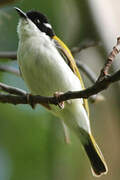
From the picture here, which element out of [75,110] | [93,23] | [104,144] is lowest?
[104,144]

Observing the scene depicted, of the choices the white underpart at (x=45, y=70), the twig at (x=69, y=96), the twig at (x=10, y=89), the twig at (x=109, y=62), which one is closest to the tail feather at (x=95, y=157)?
the white underpart at (x=45, y=70)

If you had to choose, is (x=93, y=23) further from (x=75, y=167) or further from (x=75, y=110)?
(x=75, y=167)

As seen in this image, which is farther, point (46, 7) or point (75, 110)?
point (46, 7)

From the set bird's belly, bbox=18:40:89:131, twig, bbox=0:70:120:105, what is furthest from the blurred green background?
twig, bbox=0:70:120:105

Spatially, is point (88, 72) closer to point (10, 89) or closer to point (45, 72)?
point (45, 72)

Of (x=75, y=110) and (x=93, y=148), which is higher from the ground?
(x=75, y=110)

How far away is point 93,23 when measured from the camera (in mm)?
4348

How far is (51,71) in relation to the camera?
3.43m

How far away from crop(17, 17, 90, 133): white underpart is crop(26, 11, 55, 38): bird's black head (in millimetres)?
117

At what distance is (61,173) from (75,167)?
0.58ft

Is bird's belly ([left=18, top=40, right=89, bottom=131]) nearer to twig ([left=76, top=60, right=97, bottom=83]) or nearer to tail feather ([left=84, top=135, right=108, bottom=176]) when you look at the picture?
twig ([left=76, top=60, right=97, bottom=83])

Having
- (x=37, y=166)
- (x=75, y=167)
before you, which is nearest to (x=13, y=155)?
(x=37, y=166)

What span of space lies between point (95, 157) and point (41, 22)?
3.99ft

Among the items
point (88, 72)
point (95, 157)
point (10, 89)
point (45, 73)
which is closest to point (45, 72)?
point (45, 73)
